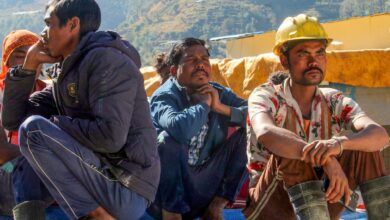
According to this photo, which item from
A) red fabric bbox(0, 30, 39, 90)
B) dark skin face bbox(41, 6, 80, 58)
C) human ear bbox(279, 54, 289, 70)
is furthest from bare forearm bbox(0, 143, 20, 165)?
human ear bbox(279, 54, 289, 70)

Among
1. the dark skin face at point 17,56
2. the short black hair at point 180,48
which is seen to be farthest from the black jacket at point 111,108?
the dark skin face at point 17,56

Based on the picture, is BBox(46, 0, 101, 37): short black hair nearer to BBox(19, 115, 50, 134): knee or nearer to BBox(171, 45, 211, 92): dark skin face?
BBox(19, 115, 50, 134): knee

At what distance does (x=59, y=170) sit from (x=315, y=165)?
1.28m

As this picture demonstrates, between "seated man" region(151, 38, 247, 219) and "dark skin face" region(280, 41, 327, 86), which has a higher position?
"dark skin face" region(280, 41, 327, 86)

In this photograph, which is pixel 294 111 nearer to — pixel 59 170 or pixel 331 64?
pixel 59 170

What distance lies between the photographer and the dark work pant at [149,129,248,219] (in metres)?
4.24

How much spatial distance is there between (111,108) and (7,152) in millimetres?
1022

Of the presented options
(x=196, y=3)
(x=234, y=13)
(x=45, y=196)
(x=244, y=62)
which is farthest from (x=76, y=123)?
(x=196, y=3)

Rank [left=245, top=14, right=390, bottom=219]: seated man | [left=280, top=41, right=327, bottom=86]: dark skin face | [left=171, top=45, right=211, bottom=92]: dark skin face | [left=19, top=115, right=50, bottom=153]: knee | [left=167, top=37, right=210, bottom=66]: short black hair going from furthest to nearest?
[left=167, top=37, right=210, bottom=66]: short black hair, [left=171, top=45, right=211, bottom=92]: dark skin face, [left=280, top=41, right=327, bottom=86]: dark skin face, [left=245, top=14, right=390, bottom=219]: seated man, [left=19, top=115, right=50, bottom=153]: knee

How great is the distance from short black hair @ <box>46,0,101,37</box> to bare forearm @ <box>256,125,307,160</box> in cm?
108

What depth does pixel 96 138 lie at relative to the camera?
A: 324 centimetres

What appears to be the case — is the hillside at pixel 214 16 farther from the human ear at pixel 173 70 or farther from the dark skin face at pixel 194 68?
the dark skin face at pixel 194 68

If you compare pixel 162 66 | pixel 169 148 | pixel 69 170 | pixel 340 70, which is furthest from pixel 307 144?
pixel 340 70

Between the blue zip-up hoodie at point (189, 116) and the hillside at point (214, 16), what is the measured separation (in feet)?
318
